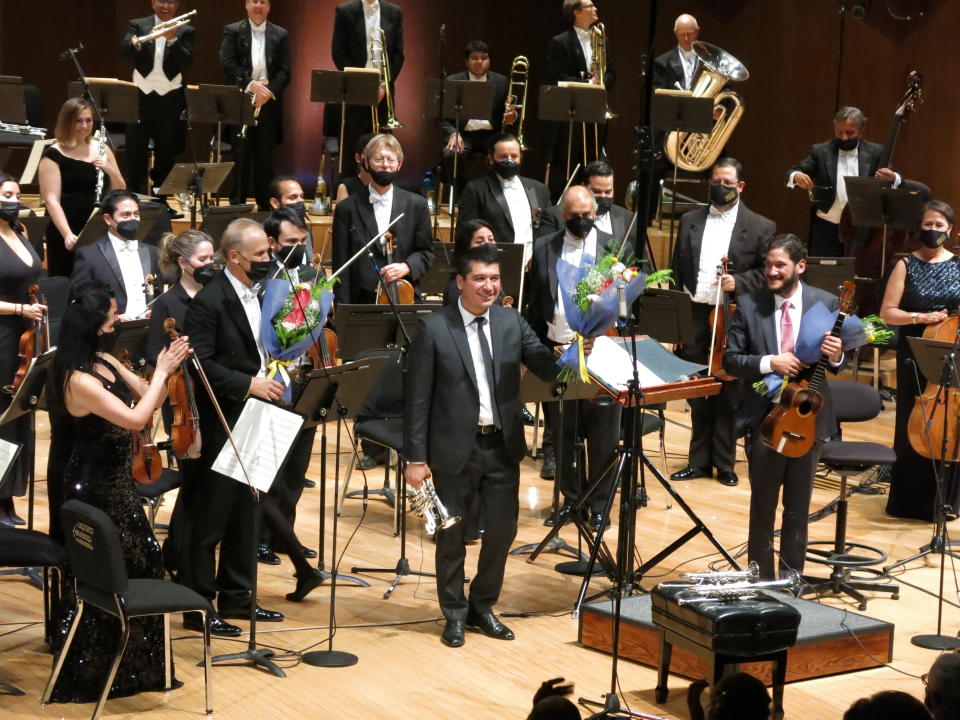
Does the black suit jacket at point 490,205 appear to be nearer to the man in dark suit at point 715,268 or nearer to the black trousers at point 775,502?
the man in dark suit at point 715,268

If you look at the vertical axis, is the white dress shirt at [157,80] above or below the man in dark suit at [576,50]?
below

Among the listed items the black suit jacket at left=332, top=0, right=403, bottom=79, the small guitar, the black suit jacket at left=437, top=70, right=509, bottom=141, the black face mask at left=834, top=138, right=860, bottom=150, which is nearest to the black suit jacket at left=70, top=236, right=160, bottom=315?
the small guitar

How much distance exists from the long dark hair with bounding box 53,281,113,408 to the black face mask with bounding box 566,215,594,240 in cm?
297

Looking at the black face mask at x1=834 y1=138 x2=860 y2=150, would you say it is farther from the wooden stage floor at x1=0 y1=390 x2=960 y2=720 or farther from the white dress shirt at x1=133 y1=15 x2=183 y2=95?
the white dress shirt at x1=133 y1=15 x2=183 y2=95

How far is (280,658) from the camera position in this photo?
5.64 metres

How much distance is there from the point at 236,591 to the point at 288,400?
0.87 metres

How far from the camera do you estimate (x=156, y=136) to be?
11125 mm

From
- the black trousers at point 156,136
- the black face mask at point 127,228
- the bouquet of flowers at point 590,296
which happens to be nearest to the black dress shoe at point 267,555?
the black face mask at point 127,228

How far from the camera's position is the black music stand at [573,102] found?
33.4 ft

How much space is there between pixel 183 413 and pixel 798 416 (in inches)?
104

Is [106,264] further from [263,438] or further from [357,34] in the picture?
[357,34]

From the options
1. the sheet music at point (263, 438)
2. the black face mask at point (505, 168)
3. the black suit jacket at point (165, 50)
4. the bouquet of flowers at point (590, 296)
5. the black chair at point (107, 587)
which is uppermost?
the black suit jacket at point (165, 50)

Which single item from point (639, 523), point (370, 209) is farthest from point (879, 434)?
point (370, 209)

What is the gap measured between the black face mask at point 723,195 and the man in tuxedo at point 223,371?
342 centimetres
